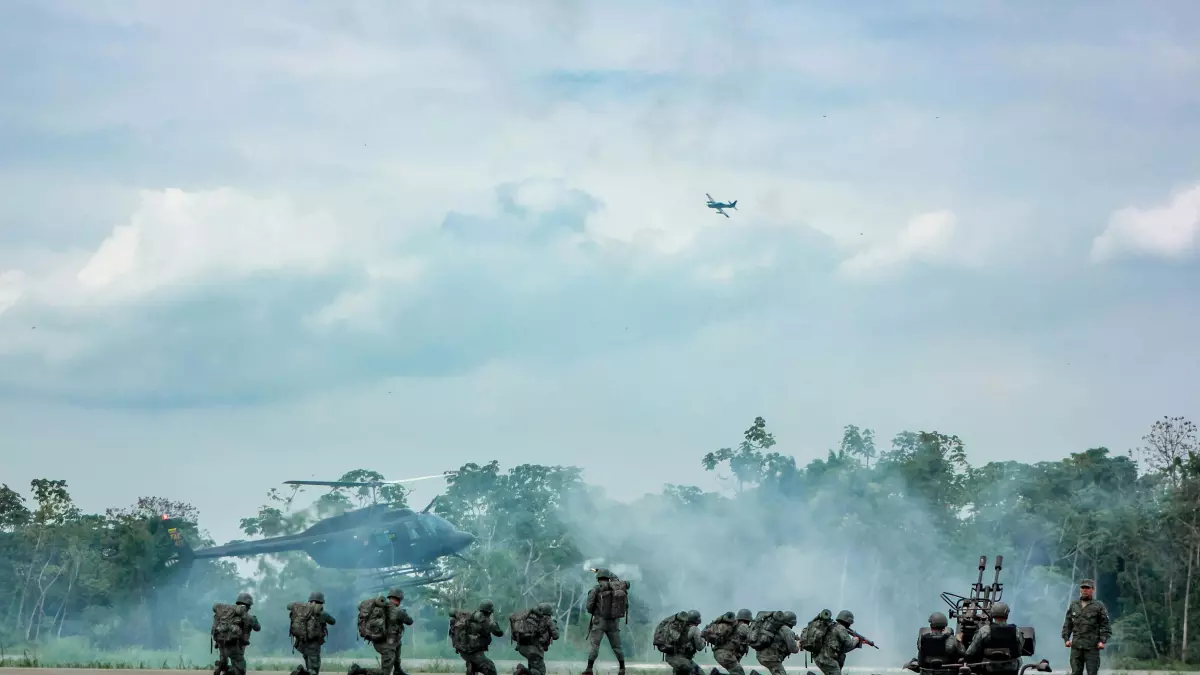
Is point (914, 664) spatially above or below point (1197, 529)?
below

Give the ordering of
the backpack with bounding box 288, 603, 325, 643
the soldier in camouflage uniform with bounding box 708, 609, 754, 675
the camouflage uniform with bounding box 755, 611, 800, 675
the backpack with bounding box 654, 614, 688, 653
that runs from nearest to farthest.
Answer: the camouflage uniform with bounding box 755, 611, 800, 675 < the soldier in camouflage uniform with bounding box 708, 609, 754, 675 < the backpack with bounding box 654, 614, 688, 653 < the backpack with bounding box 288, 603, 325, 643

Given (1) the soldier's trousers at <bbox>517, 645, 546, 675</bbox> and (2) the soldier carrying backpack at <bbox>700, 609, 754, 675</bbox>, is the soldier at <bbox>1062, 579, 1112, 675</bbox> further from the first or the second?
(1) the soldier's trousers at <bbox>517, 645, 546, 675</bbox>

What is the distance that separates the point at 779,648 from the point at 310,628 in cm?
1074

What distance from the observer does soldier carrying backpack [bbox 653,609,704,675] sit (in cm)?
3338

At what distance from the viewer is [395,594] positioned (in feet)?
113

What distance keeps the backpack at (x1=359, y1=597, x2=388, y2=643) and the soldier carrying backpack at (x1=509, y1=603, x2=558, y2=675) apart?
290cm

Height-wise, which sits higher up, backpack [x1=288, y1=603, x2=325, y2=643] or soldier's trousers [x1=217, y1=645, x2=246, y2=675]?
backpack [x1=288, y1=603, x2=325, y2=643]

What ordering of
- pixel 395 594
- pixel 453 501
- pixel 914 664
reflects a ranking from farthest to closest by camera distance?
pixel 453 501 → pixel 395 594 → pixel 914 664

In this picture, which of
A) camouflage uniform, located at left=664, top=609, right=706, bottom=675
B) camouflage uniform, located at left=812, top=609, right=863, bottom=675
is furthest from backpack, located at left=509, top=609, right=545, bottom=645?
camouflage uniform, located at left=812, top=609, right=863, bottom=675

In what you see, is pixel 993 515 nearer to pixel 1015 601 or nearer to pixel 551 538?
pixel 1015 601

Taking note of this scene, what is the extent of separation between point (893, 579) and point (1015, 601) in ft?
18.7

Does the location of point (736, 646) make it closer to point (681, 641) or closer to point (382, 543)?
point (681, 641)

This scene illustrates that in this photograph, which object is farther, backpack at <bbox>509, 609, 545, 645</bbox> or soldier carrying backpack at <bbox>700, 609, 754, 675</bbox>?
backpack at <bbox>509, 609, 545, 645</bbox>

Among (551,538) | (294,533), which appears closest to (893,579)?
(551,538)
